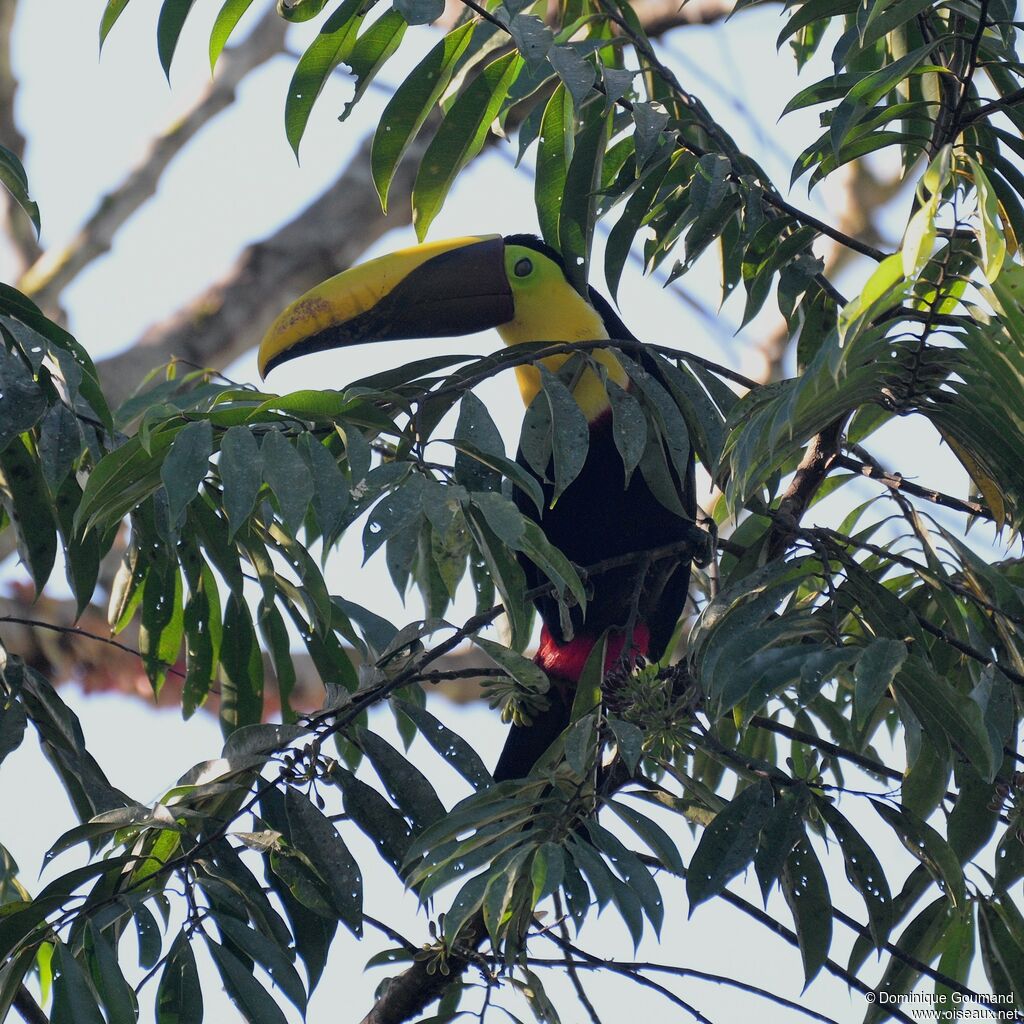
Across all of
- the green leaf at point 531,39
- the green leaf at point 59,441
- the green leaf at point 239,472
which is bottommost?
the green leaf at point 239,472

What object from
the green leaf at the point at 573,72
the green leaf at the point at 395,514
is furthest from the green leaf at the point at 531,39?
the green leaf at the point at 395,514

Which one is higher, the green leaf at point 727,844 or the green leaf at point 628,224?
the green leaf at point 628,224

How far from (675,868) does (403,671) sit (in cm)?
39

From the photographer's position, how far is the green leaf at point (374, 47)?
1.62 m

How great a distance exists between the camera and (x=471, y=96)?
5.57ft

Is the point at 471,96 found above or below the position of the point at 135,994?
above

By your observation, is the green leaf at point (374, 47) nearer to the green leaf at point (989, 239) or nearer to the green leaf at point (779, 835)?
the green leaf at point (989, 239)

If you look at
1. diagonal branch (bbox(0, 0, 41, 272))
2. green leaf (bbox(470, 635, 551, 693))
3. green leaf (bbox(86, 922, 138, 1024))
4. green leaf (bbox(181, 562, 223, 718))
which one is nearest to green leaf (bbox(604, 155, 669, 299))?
green leaf (bbox(470, 635, 551, 693))

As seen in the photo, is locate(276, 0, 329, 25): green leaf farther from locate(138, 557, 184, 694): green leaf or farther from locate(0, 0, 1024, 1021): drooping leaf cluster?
locate(138, 557, 184, 694): green leaf

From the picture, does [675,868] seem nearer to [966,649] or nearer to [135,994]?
[966,649]

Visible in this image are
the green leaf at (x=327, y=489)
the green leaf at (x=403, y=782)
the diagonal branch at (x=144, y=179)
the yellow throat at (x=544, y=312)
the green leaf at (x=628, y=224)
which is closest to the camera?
the green leaf at (x=327, y=489)

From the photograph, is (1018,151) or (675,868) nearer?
(675,868)

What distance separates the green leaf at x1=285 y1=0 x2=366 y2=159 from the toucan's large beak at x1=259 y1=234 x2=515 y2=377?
70cm

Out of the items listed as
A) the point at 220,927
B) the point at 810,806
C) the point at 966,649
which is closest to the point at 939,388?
the point at 966,649
